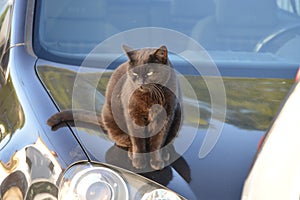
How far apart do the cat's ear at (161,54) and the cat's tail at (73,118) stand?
0.34 meters

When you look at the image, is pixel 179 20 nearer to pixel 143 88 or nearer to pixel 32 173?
pixel 143 88

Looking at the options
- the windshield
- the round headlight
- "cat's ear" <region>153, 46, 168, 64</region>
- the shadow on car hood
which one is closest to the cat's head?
"cat's ear" <region>153, 46, 168, 64</region>

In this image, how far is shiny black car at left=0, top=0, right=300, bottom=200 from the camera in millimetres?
2459

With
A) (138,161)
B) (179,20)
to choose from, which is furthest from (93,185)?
(179,20)

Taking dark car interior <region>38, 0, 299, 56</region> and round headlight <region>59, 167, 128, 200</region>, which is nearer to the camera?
round headlight <region>59, 167, 128, 200</region>

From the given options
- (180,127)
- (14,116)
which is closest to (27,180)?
(14,116)

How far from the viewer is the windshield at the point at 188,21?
3.59 metres

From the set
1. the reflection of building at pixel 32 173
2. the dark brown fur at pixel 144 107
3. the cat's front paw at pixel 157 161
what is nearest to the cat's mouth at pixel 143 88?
the dark brown fur at pixel 144 107

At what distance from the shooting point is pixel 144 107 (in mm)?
2508

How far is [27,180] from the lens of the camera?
259 cm

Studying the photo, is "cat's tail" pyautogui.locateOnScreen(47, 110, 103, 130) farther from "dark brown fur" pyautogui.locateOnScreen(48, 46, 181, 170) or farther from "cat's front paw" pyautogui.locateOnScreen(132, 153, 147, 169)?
"cat's front paw" pyautogui.locateOnScreen(132, 153, 147, 169)

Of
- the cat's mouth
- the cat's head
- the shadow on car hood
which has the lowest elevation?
the shadow on car hood

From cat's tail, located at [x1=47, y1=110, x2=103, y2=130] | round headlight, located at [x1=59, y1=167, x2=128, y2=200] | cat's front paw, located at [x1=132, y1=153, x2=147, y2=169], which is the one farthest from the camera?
cat's tail, located at [x1=47, y1=110, x2=103, y2=130]

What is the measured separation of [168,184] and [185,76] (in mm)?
950
